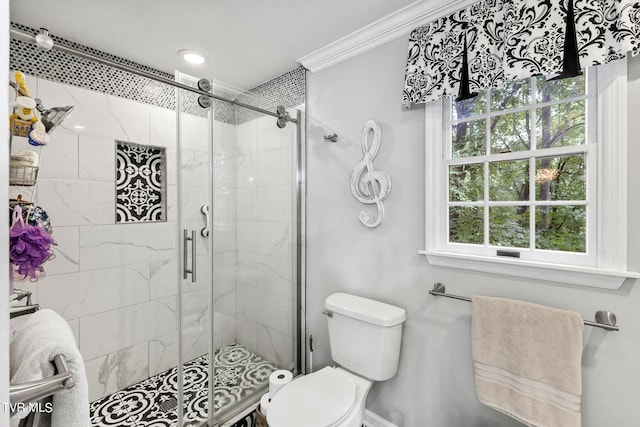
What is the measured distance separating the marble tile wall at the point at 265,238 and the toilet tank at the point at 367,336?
531 millimetres

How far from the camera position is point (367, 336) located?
158 cm

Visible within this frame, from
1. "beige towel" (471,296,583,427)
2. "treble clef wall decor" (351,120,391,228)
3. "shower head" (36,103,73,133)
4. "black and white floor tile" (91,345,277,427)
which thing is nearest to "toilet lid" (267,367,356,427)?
"black and white floor tile" (91,345,277,427)

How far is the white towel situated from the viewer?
69cm

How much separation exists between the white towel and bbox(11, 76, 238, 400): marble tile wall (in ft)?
3.06

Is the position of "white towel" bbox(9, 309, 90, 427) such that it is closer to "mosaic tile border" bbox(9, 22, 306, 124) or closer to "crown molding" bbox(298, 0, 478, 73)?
"mosaic tile border" bbox(9, 22, 306, 124)

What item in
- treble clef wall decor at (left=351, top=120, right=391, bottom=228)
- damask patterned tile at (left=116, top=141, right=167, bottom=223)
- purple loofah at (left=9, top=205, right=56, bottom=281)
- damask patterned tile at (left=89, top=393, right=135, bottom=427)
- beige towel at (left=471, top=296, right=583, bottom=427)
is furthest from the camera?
damask patterned tile at (left=116, top=141, right=167, bottom=223)

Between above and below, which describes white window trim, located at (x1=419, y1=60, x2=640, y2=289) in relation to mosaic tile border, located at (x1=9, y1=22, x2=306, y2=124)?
below

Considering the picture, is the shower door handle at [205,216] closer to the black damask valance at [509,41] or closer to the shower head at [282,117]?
the shower head at [282,117]

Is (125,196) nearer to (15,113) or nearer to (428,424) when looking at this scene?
(15,113)

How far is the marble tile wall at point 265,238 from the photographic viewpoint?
1.86 metres

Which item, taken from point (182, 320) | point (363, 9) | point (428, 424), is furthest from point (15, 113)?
point (428, 424)

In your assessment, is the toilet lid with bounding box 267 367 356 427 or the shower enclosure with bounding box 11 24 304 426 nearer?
the toilet lid with bounding box 267 367 356 427

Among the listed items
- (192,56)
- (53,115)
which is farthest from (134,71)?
(192,56)

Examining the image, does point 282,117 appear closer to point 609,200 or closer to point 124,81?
point 124,81
